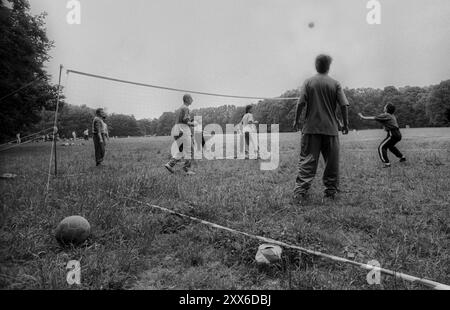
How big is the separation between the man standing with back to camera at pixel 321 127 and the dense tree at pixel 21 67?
2294cm

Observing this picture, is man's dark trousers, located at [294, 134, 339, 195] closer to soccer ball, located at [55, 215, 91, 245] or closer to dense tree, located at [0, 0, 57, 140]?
soccer ball, located at [55, 215, 91, 245]

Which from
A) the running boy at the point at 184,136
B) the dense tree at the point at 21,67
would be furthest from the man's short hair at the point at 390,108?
the dense tree at the point at 21,67

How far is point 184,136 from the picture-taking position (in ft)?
28.9

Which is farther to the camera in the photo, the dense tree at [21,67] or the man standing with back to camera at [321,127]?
the dense tree at [21,67]

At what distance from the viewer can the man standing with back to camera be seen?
5148mm

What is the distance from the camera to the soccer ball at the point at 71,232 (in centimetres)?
317

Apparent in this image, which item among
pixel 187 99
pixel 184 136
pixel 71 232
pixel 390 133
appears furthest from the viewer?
pixel 390 133

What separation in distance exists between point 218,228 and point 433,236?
2.39 meters

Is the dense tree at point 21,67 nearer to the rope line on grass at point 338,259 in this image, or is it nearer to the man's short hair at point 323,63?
the man's short hair at point 323,63

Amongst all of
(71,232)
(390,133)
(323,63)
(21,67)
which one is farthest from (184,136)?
(21,67)

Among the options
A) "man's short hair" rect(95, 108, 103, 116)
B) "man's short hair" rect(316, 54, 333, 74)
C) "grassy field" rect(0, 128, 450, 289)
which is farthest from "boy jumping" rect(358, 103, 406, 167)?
"man's short hair" rect(95, 108, 103, 116)

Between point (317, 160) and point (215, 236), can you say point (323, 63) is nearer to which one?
point (317, 160)

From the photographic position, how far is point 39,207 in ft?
13.9

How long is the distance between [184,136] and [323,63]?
4.68m
